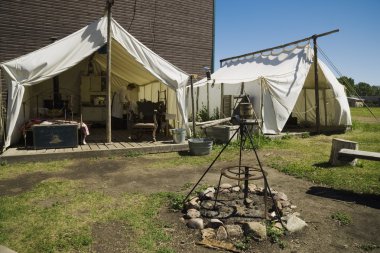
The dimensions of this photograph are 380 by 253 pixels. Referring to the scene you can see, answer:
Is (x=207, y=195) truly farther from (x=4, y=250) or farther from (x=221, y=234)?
(x=4, y=250)

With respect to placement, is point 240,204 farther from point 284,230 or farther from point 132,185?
point 132,185

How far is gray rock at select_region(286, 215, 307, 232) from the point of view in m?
3.92

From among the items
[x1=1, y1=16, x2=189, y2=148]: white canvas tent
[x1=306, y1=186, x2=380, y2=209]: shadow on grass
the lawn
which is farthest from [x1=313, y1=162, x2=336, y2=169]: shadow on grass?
[x1=1, y1=16, x2=189, y2=148]: white canvas tent

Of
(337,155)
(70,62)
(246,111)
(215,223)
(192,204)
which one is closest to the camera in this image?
(215,223)

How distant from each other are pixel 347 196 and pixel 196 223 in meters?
2.98

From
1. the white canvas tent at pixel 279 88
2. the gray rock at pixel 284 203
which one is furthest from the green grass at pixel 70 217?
the white canvas tent at pixel 279 88

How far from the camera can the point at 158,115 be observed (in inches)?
411

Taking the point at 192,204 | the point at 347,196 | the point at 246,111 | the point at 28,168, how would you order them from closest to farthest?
1. the point at 246,111
2. the point at 192,204
3. the point at 347,196
4. the point at 28,168

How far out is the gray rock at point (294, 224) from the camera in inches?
154

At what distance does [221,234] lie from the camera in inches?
147

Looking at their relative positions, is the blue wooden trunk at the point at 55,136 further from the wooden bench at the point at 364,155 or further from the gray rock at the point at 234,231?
the wooden bench at the point at 364,155

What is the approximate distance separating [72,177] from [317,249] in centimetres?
479

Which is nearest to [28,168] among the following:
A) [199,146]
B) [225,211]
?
[199,146]

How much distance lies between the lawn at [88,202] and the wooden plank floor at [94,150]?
0.25 metres
